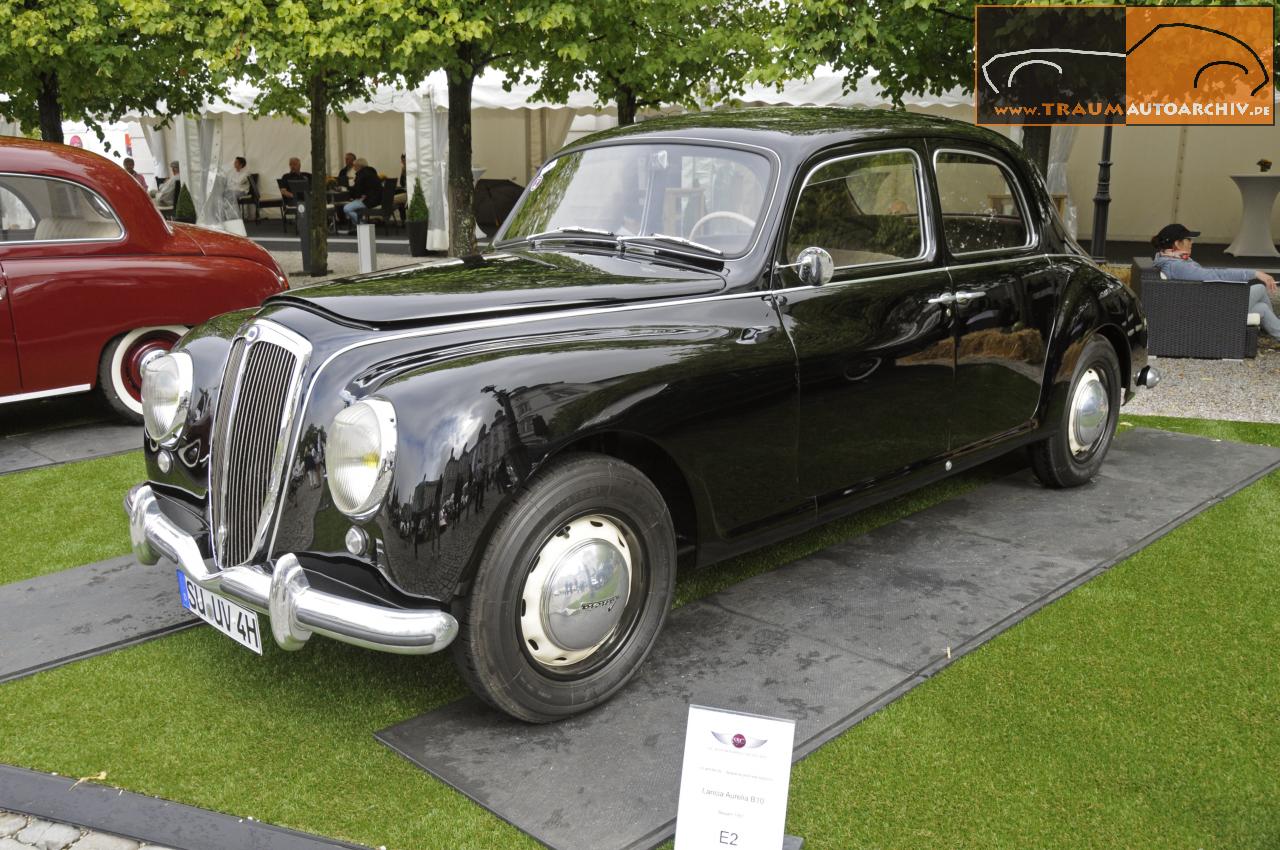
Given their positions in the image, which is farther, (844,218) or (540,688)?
(844,218)

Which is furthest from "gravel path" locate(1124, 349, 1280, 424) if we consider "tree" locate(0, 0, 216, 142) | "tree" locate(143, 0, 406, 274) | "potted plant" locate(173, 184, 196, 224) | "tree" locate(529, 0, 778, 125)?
"potted plant" locate(173, 184, 196, 224)

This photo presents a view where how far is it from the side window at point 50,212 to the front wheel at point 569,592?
203 inches

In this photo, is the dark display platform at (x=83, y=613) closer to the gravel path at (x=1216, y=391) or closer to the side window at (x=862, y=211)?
A: the side window at (x=862, y=211)

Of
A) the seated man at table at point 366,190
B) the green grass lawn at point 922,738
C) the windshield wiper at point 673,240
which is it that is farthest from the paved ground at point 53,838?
the seated man at table at point 366,190

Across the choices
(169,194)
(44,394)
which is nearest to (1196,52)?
(44,394)

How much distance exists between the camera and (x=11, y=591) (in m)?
4.66

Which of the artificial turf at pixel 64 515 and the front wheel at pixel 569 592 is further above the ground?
the front wheel at pixel 569 592

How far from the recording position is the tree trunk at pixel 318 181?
14320 mm

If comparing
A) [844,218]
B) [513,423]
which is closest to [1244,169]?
[844,218]

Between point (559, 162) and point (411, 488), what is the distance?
2.34m

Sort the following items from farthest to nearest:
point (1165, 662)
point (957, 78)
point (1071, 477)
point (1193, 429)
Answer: point (957, 78) < point (1193, 429) < point (1071, 477) < point (1165, 662)

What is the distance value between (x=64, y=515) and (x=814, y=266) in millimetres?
4046

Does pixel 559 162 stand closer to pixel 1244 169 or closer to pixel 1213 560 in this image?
pixel 1213 560

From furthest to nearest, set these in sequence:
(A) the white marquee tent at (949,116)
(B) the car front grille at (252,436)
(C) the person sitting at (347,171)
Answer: (C) the person sitting at (347,171) < (A) the white marquee tent at (949,116) < (B) the car front grille at (252,436)
